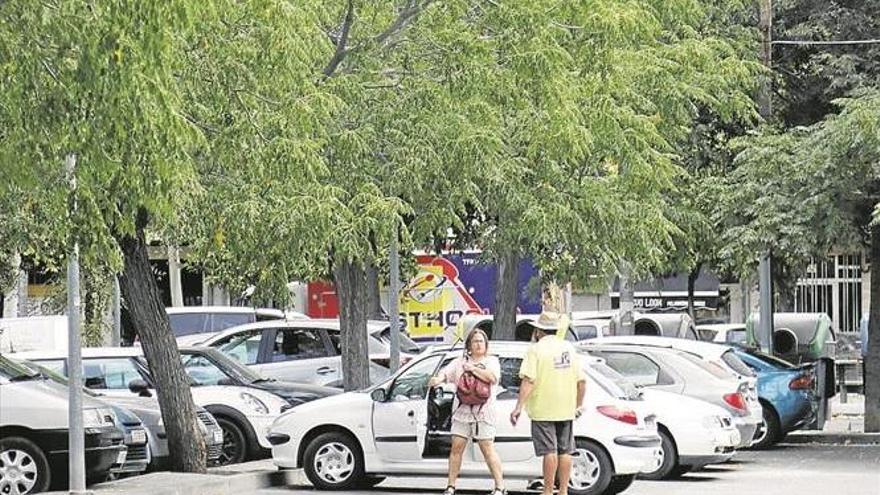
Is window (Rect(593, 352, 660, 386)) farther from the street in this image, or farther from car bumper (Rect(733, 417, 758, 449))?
the street

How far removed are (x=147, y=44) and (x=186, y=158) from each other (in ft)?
5.27

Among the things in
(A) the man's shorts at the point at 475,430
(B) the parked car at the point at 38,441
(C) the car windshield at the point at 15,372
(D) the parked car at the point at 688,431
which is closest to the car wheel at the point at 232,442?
(C) the car windshield at the point at 15,372

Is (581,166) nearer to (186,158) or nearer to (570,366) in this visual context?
(570,366)

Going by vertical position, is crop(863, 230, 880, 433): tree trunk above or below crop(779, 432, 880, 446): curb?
above

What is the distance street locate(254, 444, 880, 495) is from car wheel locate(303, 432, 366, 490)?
223 millimetres

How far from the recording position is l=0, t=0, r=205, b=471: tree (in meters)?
12.0

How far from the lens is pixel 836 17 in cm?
2664

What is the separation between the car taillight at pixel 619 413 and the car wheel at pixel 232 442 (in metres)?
5.36

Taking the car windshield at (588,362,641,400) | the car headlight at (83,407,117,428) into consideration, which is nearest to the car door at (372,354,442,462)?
the car windshield at (588,362,641,400)

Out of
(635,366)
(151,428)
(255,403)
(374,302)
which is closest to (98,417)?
(151,428)

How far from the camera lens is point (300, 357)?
87.4 ft

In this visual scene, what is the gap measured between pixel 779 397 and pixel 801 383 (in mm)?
447

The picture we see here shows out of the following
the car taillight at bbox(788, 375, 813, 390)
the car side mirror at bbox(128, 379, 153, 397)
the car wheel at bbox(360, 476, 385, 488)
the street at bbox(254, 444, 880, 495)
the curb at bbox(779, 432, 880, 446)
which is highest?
the car side mirror at bbox(128, 379, 153, 397)

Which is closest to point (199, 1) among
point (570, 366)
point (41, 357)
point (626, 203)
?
point (570, 366)
